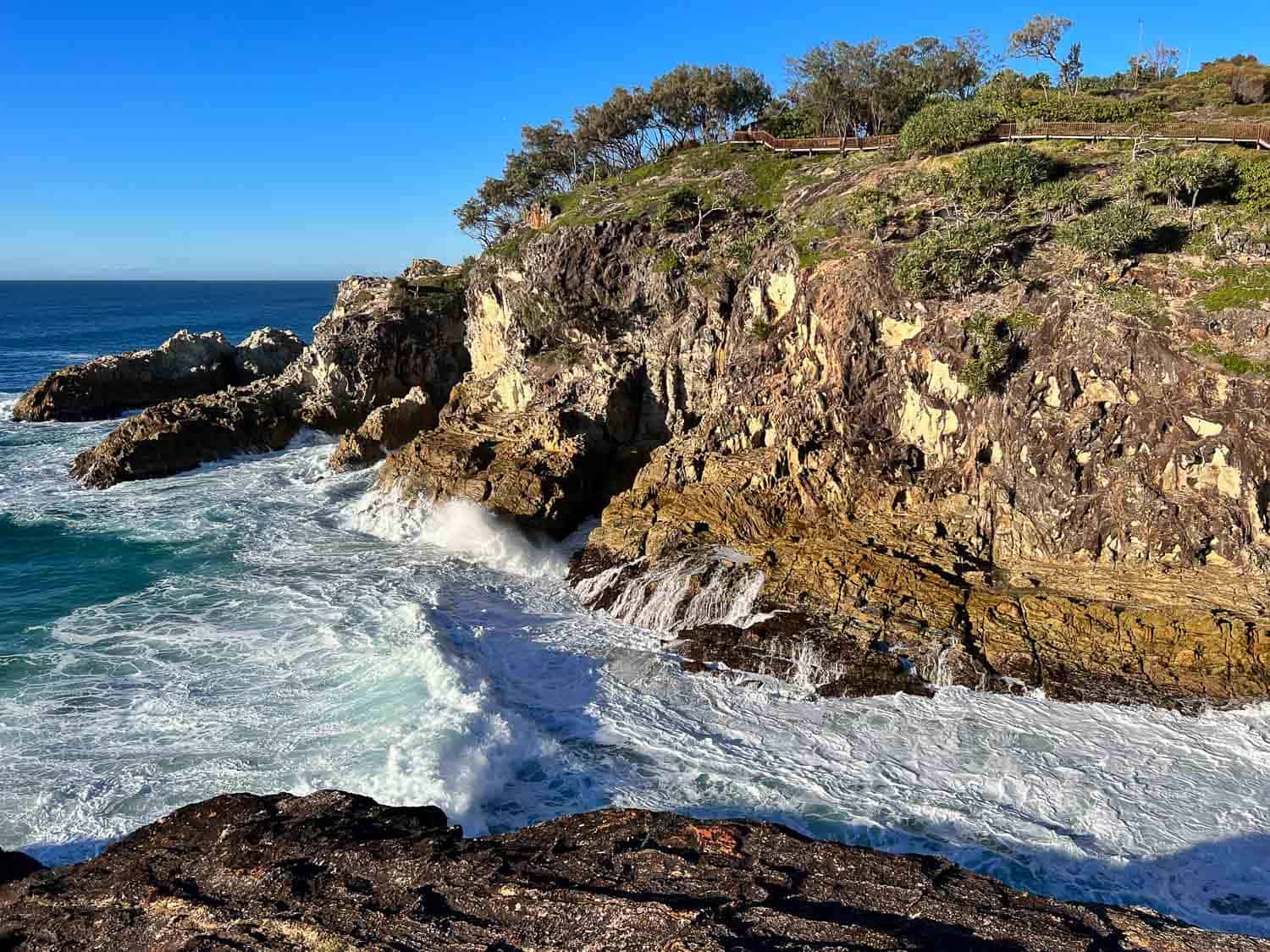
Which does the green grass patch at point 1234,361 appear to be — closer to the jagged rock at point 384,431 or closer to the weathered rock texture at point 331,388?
the jagged rock at point 384,431

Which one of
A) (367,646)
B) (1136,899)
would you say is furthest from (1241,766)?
(367,646)

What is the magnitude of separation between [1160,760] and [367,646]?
18.0 m

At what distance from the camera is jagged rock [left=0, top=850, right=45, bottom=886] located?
10234 mm

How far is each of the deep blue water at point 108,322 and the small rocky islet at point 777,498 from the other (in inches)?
1598

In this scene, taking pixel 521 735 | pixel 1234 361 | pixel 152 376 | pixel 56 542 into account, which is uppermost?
pixel 1234 361

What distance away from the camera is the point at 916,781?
14.9 m

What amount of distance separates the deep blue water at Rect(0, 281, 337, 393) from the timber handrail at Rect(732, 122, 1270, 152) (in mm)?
57206

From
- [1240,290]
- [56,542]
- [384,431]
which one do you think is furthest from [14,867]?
[1240,290]

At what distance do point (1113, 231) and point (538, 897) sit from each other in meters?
23.3

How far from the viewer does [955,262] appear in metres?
23.2

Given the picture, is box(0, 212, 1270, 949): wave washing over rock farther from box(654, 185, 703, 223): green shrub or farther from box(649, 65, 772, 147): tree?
box(649, 65, 772, 147): tree

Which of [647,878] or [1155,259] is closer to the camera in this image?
[647,878]

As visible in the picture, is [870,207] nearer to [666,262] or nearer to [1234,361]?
[666,262]

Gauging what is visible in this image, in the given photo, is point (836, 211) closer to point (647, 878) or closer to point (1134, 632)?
point (1134, 632)
